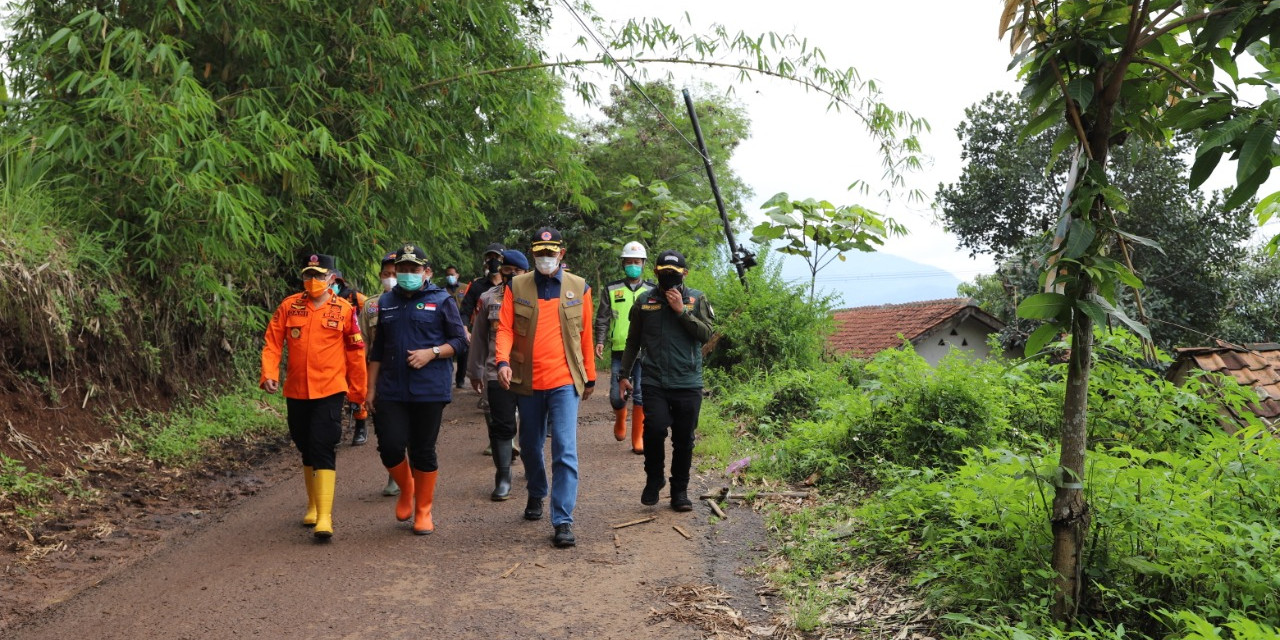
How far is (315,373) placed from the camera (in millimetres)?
5977

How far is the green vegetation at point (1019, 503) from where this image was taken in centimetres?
386

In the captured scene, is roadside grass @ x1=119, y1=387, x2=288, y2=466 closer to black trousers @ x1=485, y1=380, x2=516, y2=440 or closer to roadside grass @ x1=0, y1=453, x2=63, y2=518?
roadside grass @ x1=0, y1=453, x2=63, y2=518

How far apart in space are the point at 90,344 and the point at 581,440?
458 cm

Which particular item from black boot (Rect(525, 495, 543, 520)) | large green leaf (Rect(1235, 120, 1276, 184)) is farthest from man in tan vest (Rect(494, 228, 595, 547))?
large green leaf (Rect(1235, 120, 1276, 184))

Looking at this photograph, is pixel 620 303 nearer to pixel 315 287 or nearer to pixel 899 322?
pixel 315 287

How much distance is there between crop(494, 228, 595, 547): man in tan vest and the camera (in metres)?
5.84

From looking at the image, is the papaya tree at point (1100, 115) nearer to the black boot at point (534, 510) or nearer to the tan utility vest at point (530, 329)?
the tan utility vest at point (530, 329)

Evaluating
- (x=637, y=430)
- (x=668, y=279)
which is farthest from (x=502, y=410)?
(x=637, y=430)

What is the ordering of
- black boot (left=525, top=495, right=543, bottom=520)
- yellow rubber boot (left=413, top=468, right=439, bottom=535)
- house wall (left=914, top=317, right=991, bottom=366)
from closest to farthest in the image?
1. yellow rubber boot (left=413, top=468, right=439, bottom=535)
2. black boot (left=525, top=495, right=543, bottom=520)
3. house wall (left=914, top=317, right=991, bottom=366)

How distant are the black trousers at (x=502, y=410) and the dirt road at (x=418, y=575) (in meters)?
0.56

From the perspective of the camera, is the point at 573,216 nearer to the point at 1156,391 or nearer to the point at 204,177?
the point at 204,177

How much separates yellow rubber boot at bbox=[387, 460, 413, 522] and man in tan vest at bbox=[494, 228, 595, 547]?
0.83 metres

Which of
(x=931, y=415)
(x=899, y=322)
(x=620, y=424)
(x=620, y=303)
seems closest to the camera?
(x=931, y=415)

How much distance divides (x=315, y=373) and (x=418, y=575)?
158cm
